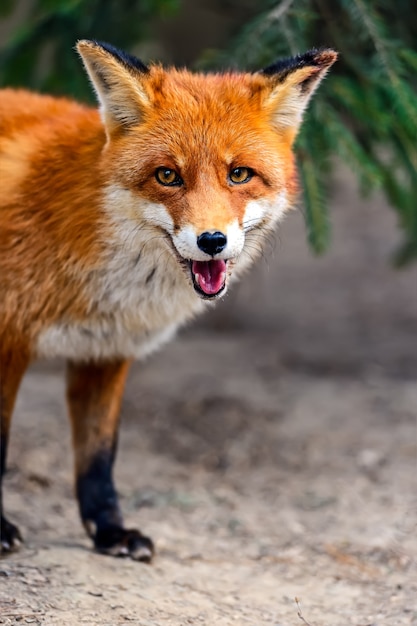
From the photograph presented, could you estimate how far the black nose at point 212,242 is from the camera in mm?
2770

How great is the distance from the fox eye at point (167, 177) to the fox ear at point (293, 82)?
0.50m

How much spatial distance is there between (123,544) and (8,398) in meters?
0.80

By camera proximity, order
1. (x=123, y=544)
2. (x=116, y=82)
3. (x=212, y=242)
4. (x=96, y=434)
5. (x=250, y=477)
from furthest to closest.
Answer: (x=250, y=477) < (x=96, y=434) < (x=123, y=544) < (x=116, y=82) < (x=212, y=242)

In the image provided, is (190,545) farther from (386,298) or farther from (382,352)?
(386,298)

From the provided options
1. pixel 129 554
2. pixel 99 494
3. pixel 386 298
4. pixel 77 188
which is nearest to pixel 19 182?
pixel 77 188

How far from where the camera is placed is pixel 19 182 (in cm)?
336

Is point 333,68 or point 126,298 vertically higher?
point 333,68

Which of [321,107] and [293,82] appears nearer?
[293,82]

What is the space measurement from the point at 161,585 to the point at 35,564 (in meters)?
0.49

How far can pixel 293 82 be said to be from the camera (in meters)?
3.20

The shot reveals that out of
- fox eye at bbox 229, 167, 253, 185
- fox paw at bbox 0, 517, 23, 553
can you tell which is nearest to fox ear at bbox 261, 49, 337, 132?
fox eye at bbox 229, 167, 253, 185

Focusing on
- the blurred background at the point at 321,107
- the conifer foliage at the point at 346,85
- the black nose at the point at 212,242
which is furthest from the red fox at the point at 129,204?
the conifer foliage at the point at 346,85

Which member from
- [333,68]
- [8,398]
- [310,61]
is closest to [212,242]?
[310,61]

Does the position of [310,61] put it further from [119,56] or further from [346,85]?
[346,85]
